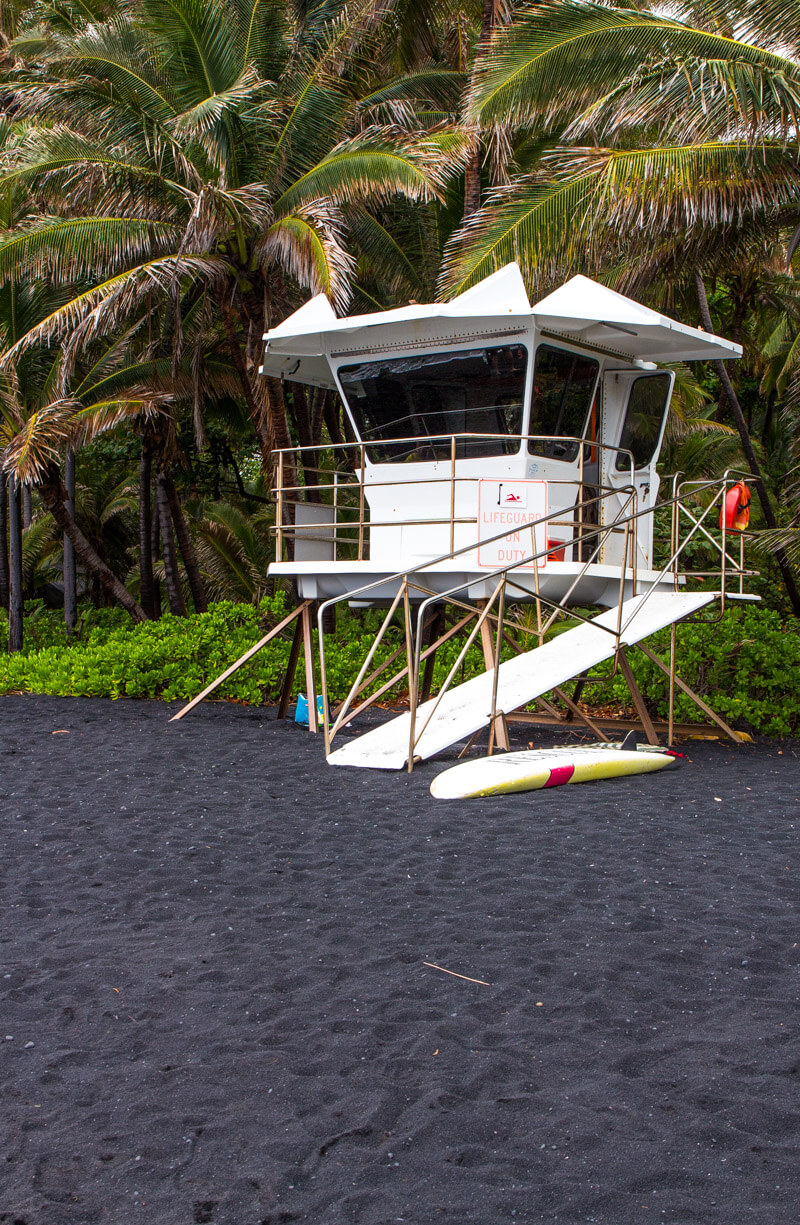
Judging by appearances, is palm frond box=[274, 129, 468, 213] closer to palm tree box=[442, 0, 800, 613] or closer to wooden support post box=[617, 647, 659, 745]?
palm tree box=[442, 0, 800, 613]

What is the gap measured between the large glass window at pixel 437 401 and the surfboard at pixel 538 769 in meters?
3.41

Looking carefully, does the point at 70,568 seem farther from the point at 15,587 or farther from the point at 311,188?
the point at 311,188

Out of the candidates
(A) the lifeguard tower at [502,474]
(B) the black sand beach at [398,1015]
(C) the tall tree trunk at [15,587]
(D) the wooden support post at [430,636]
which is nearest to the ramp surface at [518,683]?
(A) the lifeguard tower at [502,474]

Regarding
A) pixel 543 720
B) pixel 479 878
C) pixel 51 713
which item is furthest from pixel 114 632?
pixel 479 878

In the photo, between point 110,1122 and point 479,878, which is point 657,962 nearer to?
point 479,878

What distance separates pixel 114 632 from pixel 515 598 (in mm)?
7764

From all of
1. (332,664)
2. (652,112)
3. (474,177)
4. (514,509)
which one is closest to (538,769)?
(514,509)

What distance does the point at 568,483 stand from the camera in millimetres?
11328

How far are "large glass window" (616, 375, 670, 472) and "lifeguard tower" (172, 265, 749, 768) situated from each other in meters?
0.02

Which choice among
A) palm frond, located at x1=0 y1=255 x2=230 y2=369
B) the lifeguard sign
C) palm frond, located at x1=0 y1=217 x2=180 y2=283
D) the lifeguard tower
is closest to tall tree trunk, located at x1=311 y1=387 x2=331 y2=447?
palm frond, located at x1=0 y1=255 x2=230 y2=369

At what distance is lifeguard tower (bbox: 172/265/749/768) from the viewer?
10.7 metres

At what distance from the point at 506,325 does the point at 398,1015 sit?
8.30m

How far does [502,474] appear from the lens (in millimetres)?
11461

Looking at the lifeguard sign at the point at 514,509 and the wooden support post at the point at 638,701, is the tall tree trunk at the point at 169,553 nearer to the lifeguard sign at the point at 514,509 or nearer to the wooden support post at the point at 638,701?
the lifeguard sign at the point at 514,509
